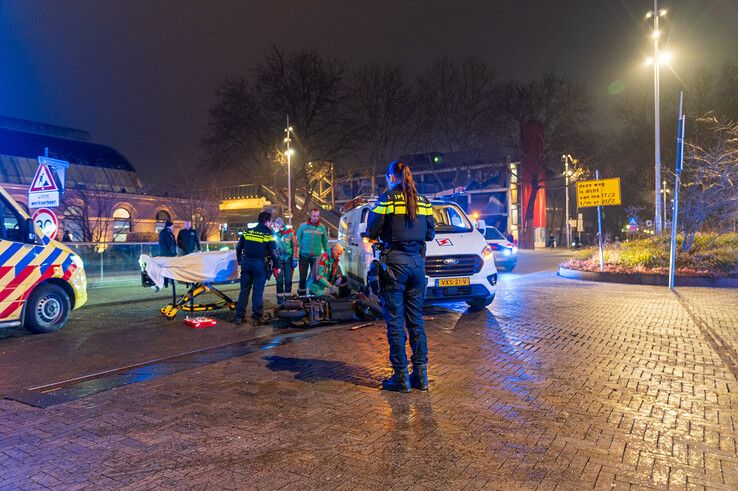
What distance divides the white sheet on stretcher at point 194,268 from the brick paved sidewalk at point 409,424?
2.82m

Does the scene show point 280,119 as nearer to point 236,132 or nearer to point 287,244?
point 236,132

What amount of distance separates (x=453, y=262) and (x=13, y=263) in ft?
22.0

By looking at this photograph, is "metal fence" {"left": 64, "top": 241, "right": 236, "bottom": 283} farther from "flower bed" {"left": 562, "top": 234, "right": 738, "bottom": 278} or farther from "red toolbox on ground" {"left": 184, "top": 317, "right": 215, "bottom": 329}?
"flower bed" {"left": 562, "top": 234, "right": 738, "bottom": 278}

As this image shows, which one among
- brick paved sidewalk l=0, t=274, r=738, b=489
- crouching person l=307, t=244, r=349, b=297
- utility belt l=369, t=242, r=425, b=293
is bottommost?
brick paved sidewalk l=0, t=274, r=738, b=489

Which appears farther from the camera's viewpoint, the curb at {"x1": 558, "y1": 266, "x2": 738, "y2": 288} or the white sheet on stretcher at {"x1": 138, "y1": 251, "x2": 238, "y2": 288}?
the curb at {"x1": 558, "y1": 266, "x2": 738, "y2": 288}

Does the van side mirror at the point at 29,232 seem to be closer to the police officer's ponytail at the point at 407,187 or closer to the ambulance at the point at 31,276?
the ambulance at the point at 31,276

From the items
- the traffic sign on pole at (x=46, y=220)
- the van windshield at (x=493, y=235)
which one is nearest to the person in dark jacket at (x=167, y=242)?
the traffic sign on pole at (x=46, y=220)

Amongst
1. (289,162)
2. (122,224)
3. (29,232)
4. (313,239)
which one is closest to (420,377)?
(313,239)

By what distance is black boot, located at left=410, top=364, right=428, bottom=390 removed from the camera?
463 cm

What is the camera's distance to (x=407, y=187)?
4.66 m

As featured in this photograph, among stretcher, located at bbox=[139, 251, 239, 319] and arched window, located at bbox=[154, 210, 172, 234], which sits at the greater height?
arched window, located at bbox=[154, 210, 172, 234]

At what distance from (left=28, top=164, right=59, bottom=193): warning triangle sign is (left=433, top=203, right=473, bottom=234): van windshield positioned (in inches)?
338

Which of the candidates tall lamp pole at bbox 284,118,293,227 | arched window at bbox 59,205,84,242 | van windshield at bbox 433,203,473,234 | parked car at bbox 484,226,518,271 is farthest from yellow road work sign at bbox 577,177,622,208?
arched window at bbox 59,205,84,242

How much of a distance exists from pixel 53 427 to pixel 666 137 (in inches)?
1295
